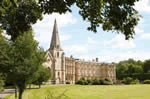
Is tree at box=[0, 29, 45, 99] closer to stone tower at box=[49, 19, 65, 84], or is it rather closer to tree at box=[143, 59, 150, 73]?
stone tower at box=[49, 19, 65, 84]

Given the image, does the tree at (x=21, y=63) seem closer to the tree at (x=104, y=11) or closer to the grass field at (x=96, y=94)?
the grass field at (x=96, y=94)

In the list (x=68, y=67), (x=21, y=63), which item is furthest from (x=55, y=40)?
(x=21, y=63)

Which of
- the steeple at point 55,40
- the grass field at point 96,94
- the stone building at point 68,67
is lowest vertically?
the grass field at point 96,94

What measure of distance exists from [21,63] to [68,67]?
65.7 meters

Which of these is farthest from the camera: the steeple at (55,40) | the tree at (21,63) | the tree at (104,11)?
the steeple at (55,40)

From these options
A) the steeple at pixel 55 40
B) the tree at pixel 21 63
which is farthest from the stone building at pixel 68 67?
the tree at pixel 21 63

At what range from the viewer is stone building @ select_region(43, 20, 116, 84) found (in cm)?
6962

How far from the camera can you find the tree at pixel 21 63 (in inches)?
724

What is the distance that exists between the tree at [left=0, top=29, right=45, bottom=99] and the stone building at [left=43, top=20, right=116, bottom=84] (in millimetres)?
35524

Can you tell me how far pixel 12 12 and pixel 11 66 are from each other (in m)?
8.56

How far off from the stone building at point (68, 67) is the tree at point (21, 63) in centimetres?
3552

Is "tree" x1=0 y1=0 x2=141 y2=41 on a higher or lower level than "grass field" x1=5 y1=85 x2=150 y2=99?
higher

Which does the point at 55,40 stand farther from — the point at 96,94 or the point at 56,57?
the point at 96,94

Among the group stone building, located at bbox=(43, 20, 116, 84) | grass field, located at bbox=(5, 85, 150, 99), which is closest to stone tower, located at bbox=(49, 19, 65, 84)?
stone building, located at bbox=(43, 20, 116, 84)
